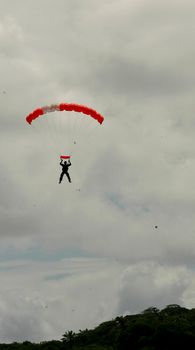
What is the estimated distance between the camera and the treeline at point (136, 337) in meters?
116

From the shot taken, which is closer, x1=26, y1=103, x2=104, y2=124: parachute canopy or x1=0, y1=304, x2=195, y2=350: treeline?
x1=26, y1=103, x2=104, y2=124: parachute canopy

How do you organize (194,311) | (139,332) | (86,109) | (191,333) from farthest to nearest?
(194,311) → (139,332) → (191,333) → (86,109)

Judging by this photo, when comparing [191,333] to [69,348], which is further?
[69,348]

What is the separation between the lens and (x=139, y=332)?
124 meters

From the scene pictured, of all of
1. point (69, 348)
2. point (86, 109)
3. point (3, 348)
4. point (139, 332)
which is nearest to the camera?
point (86, 109)

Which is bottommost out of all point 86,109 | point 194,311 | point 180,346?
point 180,346

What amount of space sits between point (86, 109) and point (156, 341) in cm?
6254

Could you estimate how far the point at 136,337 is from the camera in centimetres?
12306

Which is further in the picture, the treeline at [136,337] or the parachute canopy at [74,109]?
the treeline at [136,337]

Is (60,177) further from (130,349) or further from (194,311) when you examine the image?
(194,311)

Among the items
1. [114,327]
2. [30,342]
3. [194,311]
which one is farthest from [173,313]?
[30,342]

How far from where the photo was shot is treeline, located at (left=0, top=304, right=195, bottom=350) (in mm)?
115562

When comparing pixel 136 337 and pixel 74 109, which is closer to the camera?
pixel 74 109

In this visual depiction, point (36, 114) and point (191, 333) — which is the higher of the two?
point (36, 114)
